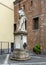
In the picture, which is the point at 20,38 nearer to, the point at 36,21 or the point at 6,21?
the point at 36,21

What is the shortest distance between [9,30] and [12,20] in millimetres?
1493

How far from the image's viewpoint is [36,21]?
2234 centimetres

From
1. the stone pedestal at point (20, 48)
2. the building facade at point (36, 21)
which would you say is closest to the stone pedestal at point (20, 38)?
the stone pedestal at point (20, 48)

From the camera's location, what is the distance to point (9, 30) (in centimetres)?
2611

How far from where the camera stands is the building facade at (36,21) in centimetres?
2064

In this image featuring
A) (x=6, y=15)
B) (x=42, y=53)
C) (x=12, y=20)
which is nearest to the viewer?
(x=42, y=53)

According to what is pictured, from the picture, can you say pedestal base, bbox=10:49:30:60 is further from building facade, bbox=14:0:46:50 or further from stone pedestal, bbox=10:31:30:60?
building facade, bbox=14:0:46:50

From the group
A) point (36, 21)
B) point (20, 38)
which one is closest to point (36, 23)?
point (36, 21)

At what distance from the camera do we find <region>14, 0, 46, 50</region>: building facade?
20.6 metres

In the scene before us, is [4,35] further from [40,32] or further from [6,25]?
[40,32]

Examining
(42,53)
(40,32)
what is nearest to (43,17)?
(40,32)

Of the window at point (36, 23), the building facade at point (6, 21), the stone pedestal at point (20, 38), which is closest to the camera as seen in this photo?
the stone pedestal at point (20, 38)

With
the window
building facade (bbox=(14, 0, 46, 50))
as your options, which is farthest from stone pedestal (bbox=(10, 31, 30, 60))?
the window

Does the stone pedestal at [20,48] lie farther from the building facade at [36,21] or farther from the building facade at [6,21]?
the building facade at [6,21]
